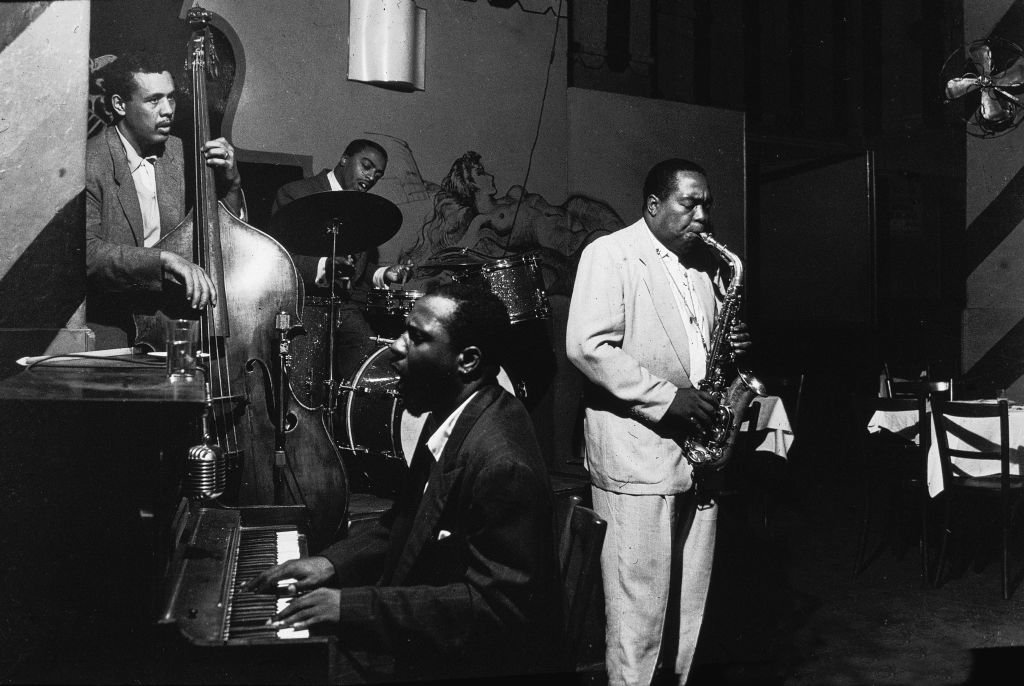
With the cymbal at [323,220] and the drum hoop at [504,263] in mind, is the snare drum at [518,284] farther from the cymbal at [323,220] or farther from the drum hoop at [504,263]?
the cymbal at [323,220]

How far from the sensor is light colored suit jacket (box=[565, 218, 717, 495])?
263 cm

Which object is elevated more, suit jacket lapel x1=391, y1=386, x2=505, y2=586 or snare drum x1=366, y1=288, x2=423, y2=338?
snare drum x1=366, y1=288, x2=423, y2=338

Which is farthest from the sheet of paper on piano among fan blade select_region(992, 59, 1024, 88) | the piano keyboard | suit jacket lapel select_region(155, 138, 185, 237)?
fan blade select_region(992, 59, 1024, 88)

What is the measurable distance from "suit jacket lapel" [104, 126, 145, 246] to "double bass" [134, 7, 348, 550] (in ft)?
0.60

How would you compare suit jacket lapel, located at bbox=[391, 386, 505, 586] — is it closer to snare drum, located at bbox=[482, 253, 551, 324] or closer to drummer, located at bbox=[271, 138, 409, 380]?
drummer, located at bbox=[271, 138, 409, 380]

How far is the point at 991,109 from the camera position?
4.74 meters

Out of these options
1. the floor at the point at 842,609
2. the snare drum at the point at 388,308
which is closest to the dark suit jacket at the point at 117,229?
the snare drum at the point at 388,308

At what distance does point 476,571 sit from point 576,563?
0.26m

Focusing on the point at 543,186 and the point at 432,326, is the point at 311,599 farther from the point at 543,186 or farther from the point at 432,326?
the point at 543,186

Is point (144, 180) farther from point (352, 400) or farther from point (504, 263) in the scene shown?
point (504, 263)

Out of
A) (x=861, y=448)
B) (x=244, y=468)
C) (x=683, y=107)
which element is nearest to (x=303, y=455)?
(x=244, y=468)

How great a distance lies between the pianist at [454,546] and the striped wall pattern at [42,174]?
1.24 metres

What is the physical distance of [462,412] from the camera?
6.28 feet

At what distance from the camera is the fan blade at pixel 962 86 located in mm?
4516
